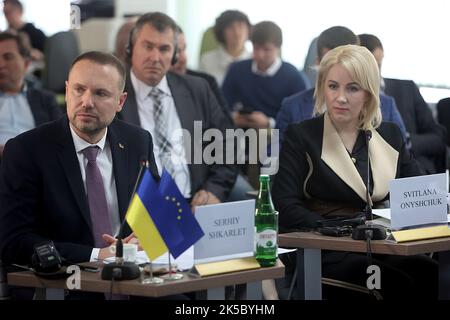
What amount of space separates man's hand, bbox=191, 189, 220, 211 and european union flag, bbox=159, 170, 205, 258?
177cm

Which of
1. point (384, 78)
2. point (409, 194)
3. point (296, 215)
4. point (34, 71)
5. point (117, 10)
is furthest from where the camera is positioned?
point (117, 10)

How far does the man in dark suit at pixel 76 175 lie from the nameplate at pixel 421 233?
926mm

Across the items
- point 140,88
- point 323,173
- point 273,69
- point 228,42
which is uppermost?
point 228,42

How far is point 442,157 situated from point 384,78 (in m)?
0.75

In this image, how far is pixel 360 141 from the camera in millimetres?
3836

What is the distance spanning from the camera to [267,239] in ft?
9.62

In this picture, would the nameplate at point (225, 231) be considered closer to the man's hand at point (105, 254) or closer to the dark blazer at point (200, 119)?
the man's hand at point (105, 254)

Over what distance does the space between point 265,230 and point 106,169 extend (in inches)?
26.6

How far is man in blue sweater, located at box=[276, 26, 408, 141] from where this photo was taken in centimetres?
425

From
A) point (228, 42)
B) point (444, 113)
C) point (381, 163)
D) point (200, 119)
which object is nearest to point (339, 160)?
point (381, 163)

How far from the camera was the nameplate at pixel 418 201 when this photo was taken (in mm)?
3266

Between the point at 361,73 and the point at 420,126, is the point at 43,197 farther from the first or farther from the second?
the point at 420,126

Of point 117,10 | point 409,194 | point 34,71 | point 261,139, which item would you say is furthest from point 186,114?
point 117,10
